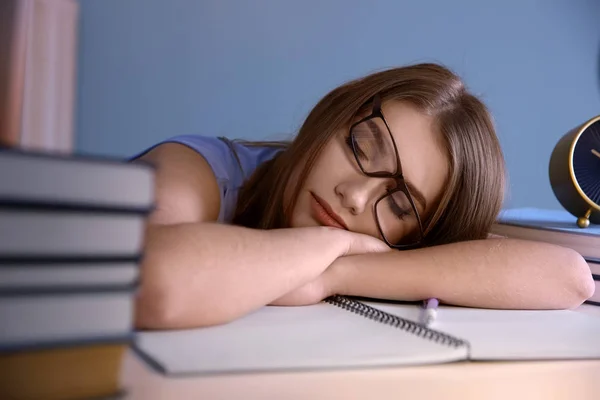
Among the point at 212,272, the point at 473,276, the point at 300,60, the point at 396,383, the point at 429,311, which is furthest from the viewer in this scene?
the point at 300,60

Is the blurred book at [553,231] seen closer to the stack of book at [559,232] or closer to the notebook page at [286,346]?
the stack of book at [559,232]

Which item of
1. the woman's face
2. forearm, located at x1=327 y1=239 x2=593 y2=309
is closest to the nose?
the woman's face

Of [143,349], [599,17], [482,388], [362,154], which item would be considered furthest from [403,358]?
[599,17]

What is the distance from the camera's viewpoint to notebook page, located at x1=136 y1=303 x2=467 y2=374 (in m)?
0.50

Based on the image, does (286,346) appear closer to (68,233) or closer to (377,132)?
(68,233)

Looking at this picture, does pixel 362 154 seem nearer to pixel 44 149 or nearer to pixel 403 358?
pixel 403 358

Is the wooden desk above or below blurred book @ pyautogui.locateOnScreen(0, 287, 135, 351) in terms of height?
below

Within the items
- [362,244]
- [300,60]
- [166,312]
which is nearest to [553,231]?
[362,244]

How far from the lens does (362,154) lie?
1040 mm

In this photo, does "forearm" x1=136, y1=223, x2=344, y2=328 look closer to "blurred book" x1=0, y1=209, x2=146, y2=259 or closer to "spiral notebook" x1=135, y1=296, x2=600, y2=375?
"spiral notebook" x1=135, y1=296, x2=600, y2=375

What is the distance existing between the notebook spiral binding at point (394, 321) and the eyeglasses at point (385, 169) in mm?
237

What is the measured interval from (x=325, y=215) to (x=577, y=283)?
1.19ft

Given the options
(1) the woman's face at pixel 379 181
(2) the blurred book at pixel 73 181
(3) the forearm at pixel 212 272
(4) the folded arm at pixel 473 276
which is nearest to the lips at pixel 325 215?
(1) the woman's face at pixel 379 181

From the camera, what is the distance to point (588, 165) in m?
1.16
